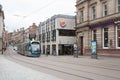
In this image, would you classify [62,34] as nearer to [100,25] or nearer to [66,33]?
[66,33]

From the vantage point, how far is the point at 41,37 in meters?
76.8

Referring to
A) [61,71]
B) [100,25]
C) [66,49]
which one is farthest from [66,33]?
[61,71]

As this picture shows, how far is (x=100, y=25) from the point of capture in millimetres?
41094

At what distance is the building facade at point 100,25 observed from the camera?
37.2 meters

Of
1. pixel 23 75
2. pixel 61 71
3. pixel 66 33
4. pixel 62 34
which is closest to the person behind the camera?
pixel 23 75

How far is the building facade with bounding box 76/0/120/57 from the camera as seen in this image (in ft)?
122

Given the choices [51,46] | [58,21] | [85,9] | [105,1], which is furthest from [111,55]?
[51,46]

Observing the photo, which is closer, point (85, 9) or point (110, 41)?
point (110, 41)

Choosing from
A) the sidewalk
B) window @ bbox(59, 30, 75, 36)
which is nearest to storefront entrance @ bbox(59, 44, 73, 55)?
window @ bbox(59, 30, 75, 36)

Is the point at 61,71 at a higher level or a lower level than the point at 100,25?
lower

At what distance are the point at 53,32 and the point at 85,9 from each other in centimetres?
1745

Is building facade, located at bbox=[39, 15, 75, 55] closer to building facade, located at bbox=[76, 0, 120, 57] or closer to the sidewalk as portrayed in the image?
building facade, located at bbox=[76, 0, 120, 57]

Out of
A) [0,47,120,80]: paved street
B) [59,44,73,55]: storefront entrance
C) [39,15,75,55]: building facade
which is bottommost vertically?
[0,47,120,80]: paved street

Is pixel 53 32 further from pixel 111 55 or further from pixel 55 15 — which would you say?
pixel 111 55
